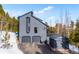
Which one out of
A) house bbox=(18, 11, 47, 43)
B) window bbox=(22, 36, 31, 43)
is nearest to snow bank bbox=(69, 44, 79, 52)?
house bbox=(18, 11, 47, 43)

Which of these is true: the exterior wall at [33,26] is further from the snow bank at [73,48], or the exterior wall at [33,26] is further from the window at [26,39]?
the snow bank at [73,48]

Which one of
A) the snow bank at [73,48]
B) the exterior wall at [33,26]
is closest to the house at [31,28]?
the exterior wall at [33,26]

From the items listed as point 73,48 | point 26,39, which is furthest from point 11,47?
point 73,48

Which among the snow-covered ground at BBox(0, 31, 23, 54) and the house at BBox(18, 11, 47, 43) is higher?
the house at BBox(18, 11, 47, 43)

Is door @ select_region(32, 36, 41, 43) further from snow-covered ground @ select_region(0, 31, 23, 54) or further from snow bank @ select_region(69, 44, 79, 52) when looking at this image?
snow bank @ select_region(69, 44, 79, 52)

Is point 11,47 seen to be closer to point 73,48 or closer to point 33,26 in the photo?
point 33,26

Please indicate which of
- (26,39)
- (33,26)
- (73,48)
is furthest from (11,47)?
(73,48)

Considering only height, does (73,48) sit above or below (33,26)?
below

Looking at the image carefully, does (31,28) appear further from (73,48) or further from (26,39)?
(73,48)
